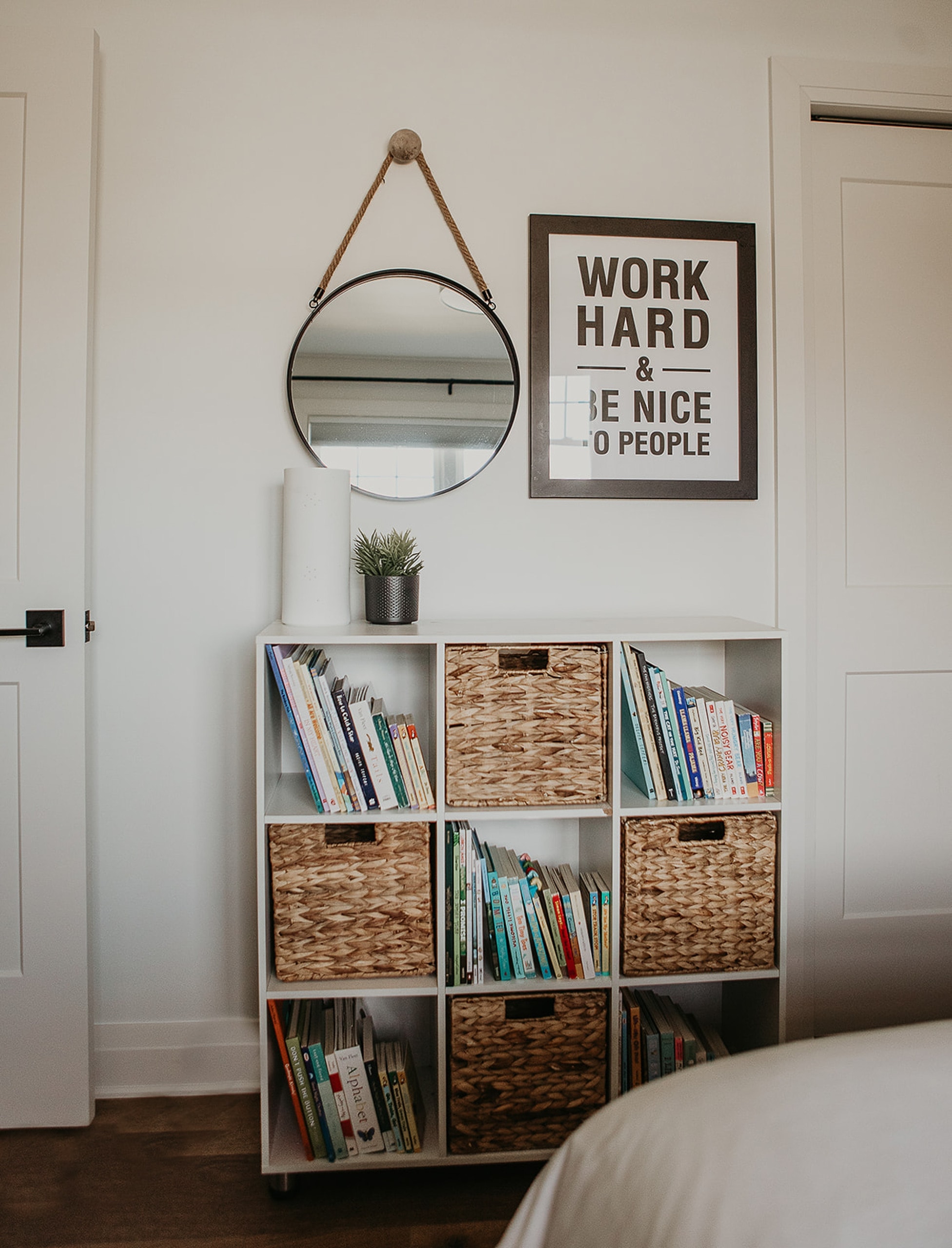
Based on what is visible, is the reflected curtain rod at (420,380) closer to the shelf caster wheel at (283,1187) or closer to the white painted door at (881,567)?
the white painted door at (881,567)

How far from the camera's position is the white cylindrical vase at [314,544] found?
61.9 inches

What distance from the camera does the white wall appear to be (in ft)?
5.78

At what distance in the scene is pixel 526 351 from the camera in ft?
5.97

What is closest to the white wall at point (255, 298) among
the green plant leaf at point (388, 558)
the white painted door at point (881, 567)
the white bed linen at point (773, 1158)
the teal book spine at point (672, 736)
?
the green plant leaf at point (388, 558)

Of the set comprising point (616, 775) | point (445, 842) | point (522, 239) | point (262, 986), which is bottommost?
point (262, 986)

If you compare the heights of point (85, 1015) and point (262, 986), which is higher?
point (262, 986)

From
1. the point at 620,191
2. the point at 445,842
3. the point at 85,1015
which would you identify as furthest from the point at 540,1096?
the point at 620,191

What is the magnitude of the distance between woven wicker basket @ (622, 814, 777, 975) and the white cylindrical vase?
732 millimetres

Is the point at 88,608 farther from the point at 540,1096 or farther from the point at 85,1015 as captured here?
the point at 540,1096

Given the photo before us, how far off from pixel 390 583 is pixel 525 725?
384 millimetres

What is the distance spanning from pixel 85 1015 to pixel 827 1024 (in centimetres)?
167

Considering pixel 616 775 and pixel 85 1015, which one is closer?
pixel 616 775

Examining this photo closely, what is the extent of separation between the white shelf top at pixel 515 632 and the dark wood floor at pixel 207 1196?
982 mm

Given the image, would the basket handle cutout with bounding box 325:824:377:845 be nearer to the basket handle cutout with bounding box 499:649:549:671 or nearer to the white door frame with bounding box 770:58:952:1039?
the basket handle cutout with bounding box 499:649:549:671
